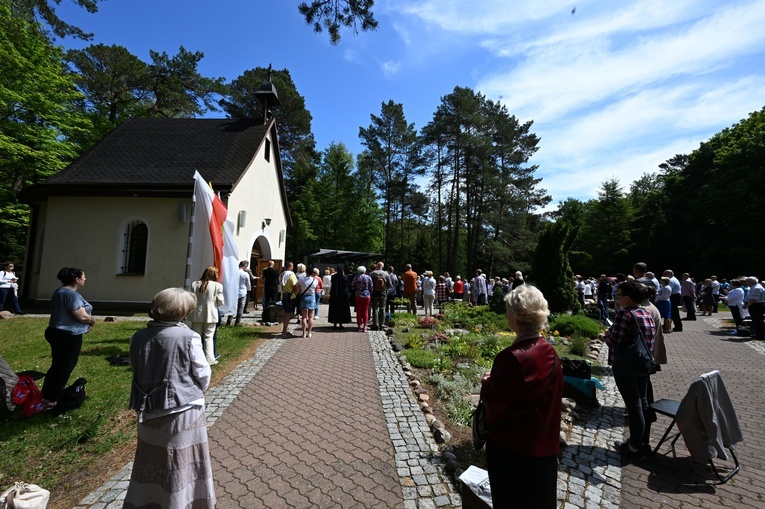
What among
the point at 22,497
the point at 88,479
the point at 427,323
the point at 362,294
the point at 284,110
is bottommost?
the point at 88,479

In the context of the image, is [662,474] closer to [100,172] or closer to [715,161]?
[100,172]

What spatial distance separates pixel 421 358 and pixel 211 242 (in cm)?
437

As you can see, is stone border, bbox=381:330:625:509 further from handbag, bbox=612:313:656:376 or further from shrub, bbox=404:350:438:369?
shrub, bbox=404:350:438:369

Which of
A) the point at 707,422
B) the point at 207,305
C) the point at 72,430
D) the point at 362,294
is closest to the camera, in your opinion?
the point at 707,422

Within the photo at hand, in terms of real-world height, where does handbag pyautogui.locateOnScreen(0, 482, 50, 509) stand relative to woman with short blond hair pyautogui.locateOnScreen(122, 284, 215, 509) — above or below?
below

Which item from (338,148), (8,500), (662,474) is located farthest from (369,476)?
(338,148)

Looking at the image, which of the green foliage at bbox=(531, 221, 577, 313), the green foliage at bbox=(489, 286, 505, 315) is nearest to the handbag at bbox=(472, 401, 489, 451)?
the green foliage at bbox=(489, 286, 505, 315)

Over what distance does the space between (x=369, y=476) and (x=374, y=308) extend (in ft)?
23.3

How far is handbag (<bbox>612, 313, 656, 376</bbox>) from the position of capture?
383cm

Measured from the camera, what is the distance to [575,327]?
10.1 meters

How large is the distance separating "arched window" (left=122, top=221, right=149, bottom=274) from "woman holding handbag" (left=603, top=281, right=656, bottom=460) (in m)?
13.9

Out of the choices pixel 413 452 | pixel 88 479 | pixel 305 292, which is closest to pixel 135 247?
pixel 305 292

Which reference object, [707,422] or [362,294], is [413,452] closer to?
[707,422]

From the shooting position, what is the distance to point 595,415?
494cm
